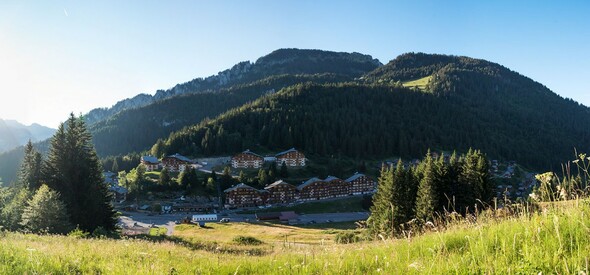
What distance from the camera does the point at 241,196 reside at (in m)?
105

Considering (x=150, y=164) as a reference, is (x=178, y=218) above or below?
below

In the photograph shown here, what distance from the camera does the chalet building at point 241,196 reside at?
103m

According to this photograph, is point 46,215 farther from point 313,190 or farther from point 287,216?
point 313,190

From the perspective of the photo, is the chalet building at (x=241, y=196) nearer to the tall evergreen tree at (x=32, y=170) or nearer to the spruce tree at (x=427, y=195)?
the tall evergreen tree at (x=32, y=170)

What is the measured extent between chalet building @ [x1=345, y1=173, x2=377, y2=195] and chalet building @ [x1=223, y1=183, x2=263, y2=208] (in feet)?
120

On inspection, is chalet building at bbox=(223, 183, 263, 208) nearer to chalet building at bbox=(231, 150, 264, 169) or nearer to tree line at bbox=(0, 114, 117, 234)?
chalet building at bbox=(231, 150, 264, 169)

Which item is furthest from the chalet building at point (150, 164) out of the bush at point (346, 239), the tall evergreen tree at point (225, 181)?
the bush at point (346, 239)

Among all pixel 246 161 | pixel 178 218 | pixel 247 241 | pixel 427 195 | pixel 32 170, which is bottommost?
pixel 178 218

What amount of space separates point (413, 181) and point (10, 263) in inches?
1728

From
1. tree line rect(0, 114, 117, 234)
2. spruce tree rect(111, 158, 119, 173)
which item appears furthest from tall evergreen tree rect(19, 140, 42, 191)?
spruce tree rect(111, 158, 119, 173)

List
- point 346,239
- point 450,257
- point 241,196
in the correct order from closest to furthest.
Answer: point 450,257 → point 346,239 → point 241,196

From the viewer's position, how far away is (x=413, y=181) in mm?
44031

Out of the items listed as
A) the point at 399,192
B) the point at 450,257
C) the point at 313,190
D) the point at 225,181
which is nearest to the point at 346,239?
the point at 399,192

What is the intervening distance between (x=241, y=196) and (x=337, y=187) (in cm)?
3614
